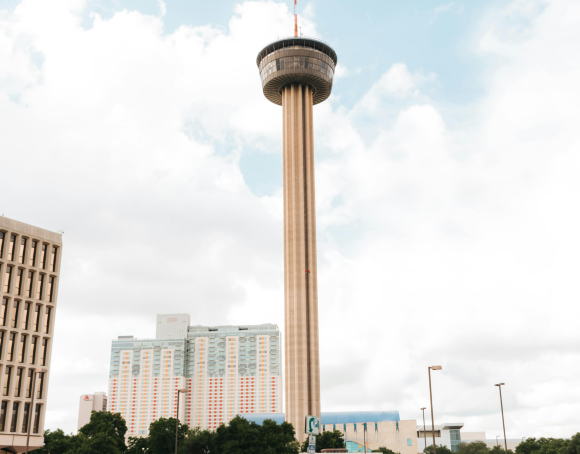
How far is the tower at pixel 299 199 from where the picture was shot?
15238 cm

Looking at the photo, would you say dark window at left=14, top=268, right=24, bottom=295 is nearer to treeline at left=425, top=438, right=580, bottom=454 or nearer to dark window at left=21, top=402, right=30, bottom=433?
dark window at left=21, top=402, right=30, bottom=433

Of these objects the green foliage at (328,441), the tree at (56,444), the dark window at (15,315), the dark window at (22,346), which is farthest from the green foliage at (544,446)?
the dark window at (15,315)

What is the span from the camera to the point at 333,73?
179000 millimetres

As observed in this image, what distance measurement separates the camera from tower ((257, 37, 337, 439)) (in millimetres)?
152375

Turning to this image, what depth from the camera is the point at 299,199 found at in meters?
Result: 163

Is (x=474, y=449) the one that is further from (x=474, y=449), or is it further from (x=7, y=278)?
(x=7, y=278)

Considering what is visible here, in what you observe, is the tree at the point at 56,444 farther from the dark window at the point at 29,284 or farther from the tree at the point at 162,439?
the dark window at the point at 29,284

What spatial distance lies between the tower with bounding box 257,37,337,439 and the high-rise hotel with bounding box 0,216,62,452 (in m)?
68.3

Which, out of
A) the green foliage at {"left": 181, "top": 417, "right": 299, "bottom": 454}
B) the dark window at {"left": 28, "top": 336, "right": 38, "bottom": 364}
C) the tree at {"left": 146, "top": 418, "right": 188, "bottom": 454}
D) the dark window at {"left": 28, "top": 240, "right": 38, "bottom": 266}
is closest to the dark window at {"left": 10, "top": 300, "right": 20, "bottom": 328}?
the dark window at {"left": 28, "top": 336, "right": 38, "bottom": 364}

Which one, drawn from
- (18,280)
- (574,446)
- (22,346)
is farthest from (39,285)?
(574,446)

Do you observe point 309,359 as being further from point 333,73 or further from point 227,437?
point 333,73

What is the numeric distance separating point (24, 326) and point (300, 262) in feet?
250

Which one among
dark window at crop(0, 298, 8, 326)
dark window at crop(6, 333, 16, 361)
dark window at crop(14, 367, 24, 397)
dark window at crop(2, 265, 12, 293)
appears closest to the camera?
dark window at crop(0, 298, 8, 326)

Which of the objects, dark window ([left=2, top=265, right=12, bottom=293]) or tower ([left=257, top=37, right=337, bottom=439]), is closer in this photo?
dark window ([left=2, top=265, right=12, bottom=293])
